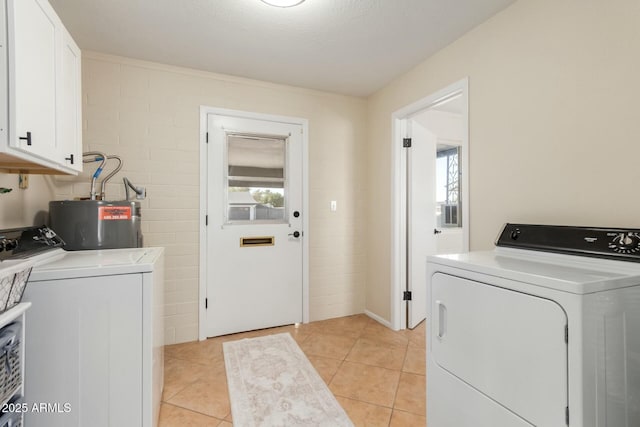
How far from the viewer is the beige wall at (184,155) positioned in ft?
7.95

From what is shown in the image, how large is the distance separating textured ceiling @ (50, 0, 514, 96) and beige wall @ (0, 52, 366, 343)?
19cm

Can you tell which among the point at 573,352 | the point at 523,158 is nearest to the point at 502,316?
the point at 573,352

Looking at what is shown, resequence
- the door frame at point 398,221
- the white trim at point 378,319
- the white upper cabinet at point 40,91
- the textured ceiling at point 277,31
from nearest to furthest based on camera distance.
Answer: the white upper cabinet at point 40,91, the textured ceiling at point 277,31, the door frame at point 398,221, the white trim at point 378,319

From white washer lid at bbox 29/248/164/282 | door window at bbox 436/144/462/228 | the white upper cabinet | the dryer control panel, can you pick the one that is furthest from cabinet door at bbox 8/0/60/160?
door window at bbox 436/144/462/228

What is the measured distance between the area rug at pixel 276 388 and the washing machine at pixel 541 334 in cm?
64

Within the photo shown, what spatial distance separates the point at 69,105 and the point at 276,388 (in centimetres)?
209

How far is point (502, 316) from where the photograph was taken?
113 cm

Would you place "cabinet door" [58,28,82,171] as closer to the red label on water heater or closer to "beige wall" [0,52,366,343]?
the red label on water heater

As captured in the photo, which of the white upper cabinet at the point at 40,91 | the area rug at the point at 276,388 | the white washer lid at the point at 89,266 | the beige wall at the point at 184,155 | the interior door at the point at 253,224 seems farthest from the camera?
the interior door at the point at 253,224

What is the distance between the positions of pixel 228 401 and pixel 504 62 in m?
2.75

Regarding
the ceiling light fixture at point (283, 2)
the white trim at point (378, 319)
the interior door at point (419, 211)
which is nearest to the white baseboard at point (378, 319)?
the white trim at point (378, 319)

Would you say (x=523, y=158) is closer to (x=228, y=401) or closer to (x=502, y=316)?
(x=502, y=316)

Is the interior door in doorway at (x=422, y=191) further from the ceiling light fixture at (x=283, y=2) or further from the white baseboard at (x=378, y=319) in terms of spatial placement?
the ceiling light fixture at (x=283, y=2)

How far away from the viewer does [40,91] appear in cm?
126
